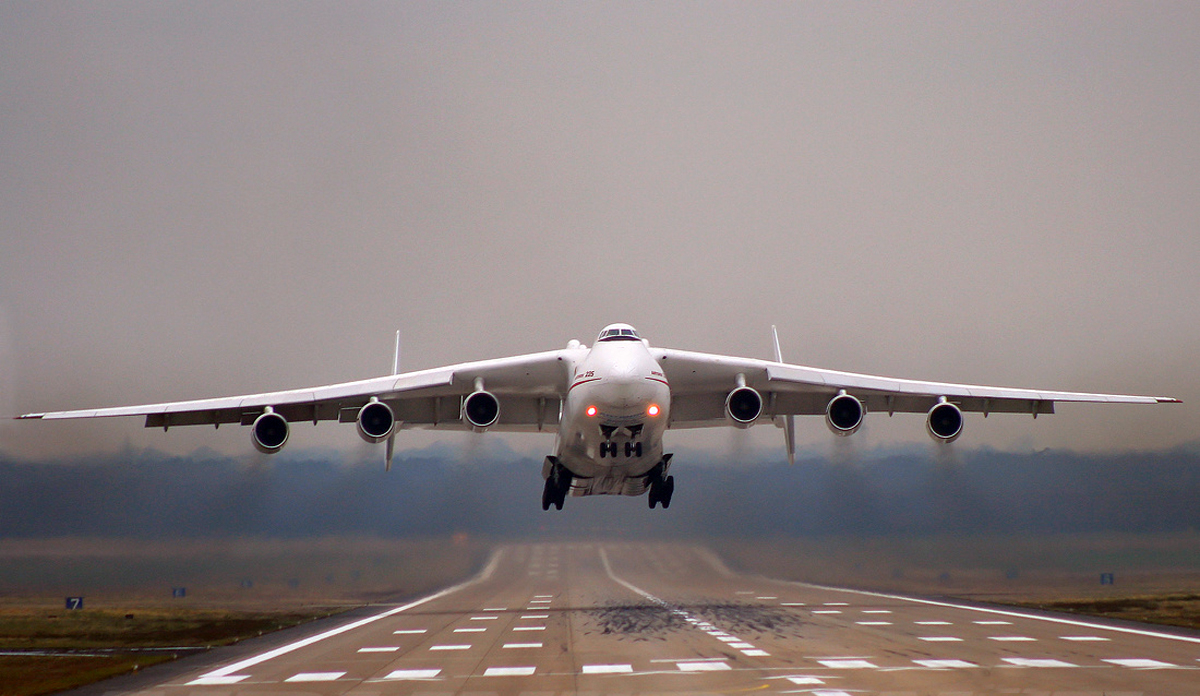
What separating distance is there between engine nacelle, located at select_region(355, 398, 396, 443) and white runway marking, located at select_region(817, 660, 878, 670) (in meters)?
8.78

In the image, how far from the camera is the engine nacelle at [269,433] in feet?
56.9

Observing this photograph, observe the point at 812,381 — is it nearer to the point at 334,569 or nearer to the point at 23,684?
the point at 23,684

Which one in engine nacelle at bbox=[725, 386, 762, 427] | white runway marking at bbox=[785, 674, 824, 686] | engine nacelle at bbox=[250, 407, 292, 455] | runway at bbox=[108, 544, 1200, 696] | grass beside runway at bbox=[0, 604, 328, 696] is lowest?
grass beside runway at bbox=[0, 604, 328, 696]

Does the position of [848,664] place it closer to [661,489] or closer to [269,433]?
[661,489]

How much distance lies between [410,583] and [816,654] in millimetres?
20721

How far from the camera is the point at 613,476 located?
779 inches

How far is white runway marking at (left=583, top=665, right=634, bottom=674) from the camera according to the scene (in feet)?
38.0

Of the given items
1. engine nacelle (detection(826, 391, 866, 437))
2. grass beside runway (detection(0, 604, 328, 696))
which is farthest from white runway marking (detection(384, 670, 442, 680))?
engine nacelle (detection(826, 391, 866, 437))

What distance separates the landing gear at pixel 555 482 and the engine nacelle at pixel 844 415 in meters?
5.61

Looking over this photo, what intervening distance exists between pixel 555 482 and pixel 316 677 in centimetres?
914

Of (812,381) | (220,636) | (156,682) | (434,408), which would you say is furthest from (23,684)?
(812,381)

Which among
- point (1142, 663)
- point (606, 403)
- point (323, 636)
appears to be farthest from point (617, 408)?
point (1142, 663)

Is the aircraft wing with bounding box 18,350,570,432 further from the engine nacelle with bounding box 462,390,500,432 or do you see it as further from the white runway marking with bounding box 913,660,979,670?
the white runway marking with bounding box 913,660,979,670

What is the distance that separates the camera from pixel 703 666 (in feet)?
39.5
